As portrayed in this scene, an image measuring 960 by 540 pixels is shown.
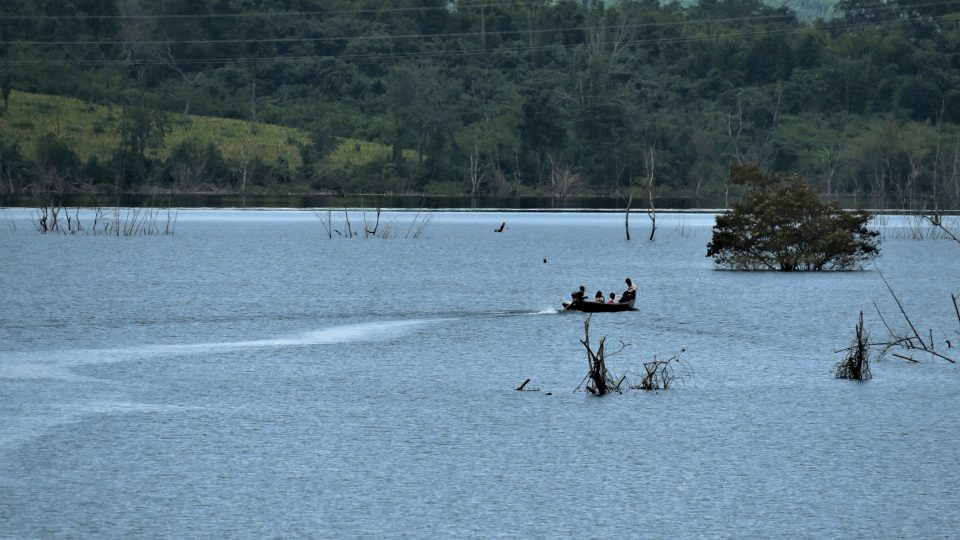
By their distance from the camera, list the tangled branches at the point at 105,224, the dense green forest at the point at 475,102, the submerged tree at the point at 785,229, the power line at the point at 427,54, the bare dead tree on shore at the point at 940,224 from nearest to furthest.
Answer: the bare dead tree on shore at the point at 940,224 → the submerged tree at the point at 785,229 → the tangled branches at the point at 105,224 → the dense green forest at the point at 475,102 → the power line at the point at 427,54

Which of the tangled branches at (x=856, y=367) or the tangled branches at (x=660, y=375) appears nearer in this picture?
the tangled branches at (x=660, y=375)

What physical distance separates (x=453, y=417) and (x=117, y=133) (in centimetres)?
14832

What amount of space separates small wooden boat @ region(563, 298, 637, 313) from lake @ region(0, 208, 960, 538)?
419 mm

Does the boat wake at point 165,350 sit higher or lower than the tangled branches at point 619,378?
lower

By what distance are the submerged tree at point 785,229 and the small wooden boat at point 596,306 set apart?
57.6 feet

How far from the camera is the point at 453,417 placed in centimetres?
2962

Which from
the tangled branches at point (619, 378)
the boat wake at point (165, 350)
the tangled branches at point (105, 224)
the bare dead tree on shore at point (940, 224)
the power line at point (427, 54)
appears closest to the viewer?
the bare dead tree on shore at point (940, 224)

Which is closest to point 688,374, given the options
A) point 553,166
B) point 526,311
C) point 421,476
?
point 421,476

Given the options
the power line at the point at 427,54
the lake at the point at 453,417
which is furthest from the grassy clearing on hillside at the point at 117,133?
the lake at the point at 453,417

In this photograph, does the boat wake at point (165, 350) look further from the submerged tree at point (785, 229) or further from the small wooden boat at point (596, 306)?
the submerged tree at point (785, 229)

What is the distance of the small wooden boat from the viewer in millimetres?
51219

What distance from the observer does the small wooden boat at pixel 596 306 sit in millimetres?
51219

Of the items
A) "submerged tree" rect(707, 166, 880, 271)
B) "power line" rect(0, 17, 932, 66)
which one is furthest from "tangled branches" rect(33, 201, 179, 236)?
"power line" rect(0, 17, 932, 66)

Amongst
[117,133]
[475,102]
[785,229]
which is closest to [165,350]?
[785,229]
